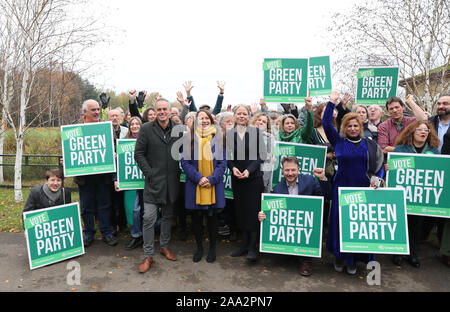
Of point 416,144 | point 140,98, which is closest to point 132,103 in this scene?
point 140,98

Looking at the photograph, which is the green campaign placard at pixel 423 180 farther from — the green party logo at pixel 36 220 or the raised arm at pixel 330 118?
the green party logo at pixel 36 220

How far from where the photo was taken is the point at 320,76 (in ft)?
20.1

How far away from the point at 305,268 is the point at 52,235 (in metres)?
3.88

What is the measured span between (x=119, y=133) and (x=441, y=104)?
5.83 metres

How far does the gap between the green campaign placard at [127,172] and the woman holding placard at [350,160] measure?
130 inches

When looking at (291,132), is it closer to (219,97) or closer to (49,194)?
(219,97)

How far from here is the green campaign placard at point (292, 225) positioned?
430 centimetres

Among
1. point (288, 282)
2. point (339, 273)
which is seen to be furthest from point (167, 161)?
point (339, 273)

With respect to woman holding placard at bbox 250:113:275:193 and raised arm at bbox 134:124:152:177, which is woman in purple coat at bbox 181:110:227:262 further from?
woman holding placard at bbox 250:113:275:193

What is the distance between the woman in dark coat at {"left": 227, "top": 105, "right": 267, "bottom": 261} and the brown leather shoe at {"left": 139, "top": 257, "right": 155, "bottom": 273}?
151 centimetres

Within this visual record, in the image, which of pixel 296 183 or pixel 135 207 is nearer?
pixel 296 183

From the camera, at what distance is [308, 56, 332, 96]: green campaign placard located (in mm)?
6066

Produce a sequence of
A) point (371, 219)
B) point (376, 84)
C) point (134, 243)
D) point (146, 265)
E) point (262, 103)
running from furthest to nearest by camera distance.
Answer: point (262, 103)
point (376, 84)
point (134, 243)
point (146, 265)
point (371, 219)

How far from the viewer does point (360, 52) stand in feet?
35.0
